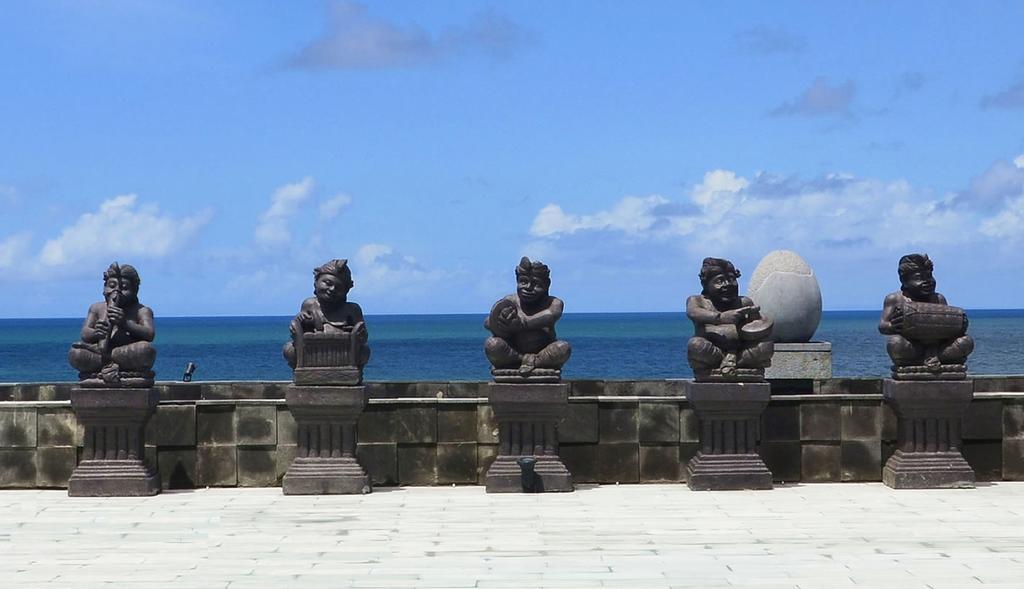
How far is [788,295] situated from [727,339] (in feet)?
17.3

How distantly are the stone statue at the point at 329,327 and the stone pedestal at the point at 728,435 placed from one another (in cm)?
314

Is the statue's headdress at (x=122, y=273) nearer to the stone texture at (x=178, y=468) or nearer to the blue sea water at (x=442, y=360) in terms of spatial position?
the stone texture at (x=178, y=468)

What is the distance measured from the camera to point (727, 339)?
1312cm

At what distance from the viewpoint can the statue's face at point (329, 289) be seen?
1301 centimetres

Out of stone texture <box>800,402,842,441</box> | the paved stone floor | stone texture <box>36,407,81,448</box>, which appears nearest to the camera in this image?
the paved stone floor

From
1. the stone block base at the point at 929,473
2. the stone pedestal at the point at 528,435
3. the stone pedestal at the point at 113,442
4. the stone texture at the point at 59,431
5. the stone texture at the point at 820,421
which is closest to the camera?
the stone pedestal at the point at 113,442

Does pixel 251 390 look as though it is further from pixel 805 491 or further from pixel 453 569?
pixel 453 569

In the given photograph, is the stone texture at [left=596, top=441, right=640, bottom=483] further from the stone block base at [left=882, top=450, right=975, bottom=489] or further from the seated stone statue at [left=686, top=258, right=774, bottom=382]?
the stone block base at [left=882, top=450, right=975, bottom=489]

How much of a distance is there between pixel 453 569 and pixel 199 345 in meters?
107

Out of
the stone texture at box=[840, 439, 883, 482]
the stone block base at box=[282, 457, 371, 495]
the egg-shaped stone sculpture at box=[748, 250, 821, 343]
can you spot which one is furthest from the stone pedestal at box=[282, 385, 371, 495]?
the egg-shaped stone sculpture at box=[748, 250, 821, 343]

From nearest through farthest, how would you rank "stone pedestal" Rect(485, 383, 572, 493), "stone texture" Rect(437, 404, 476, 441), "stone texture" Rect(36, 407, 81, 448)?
"stone pedestal" Rect(485, 383, 572, 493), "stone texture" Rect(36, 407, 81, 448), "stone texture" Rect(437, 404, 476, 441)

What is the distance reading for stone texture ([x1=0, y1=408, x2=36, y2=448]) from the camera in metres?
13.5

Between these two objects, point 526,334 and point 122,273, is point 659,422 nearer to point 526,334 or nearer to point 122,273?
point 526,334

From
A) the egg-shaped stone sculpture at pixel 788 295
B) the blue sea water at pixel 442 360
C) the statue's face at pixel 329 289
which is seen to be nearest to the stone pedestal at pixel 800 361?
the egg-shaped stone sculpture at pixel 788 295
